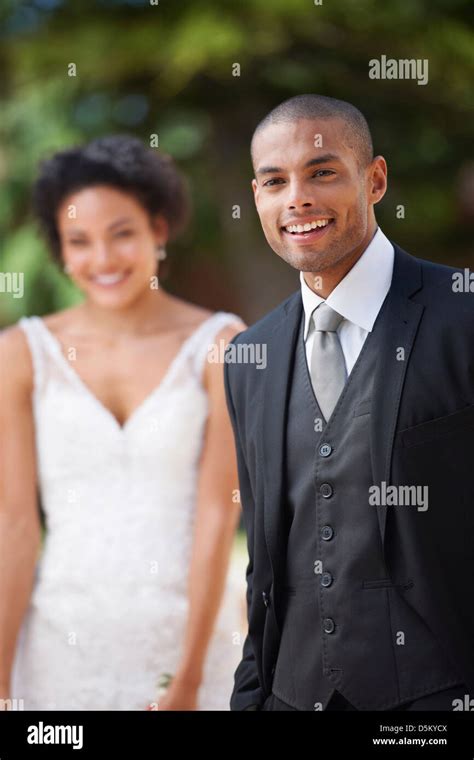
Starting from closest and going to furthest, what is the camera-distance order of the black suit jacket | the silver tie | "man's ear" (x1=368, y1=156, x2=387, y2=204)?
the black suit jacket → the silver tie → "man's ear" (x1=368, y1=156, x2=387, y2=204)

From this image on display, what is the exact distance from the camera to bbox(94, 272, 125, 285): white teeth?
3078 mm

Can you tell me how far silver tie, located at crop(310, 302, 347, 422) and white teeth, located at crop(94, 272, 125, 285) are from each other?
101 centimetres

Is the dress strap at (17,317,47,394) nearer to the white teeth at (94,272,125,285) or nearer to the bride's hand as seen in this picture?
the white teeth at (94,272,125,285)

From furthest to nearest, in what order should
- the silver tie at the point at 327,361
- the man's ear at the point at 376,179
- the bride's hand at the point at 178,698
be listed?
the bride's hand at the point at 178,698 → the man's ear at the point at 376,179 → the silver tie at the point at 327,361

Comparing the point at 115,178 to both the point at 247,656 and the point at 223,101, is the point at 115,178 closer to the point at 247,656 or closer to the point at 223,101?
the point at 223,101

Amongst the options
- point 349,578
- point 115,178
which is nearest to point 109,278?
point 115,178

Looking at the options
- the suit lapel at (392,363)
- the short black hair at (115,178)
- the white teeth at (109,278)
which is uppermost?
the short black hair at (115,178)

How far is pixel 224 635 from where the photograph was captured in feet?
9.92

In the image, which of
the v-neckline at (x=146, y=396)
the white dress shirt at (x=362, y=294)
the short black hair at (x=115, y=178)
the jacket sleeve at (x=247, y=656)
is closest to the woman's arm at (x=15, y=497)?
the v-neckline at (x=146, y=396)

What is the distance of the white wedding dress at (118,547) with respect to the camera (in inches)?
118

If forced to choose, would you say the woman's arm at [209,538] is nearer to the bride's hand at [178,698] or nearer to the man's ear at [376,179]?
the bride's hand at [178,698]

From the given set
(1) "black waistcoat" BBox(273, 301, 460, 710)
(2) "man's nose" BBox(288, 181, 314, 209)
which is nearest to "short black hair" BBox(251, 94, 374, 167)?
(2) "man's nose" BBox(288, 181, 314, 209)

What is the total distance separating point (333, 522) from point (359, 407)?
24 centimetres

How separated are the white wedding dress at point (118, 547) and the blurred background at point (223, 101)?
1.27ft
